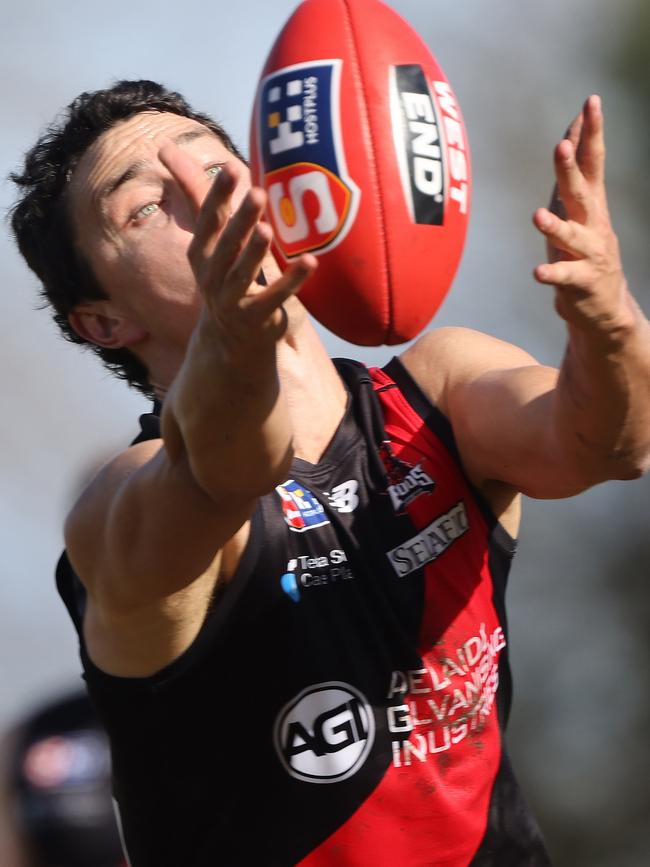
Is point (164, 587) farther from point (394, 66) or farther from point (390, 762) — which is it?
point (394, 66)

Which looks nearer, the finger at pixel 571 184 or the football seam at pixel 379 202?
the finger at pixel 571 184

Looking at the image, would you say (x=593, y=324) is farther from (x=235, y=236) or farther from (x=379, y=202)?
(x=235, y=236)

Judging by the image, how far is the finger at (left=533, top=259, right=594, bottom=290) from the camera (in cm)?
198

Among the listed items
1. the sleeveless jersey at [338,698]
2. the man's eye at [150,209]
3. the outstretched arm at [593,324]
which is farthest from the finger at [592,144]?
the man's eye at [150,209]

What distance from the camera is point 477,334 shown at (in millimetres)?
2861

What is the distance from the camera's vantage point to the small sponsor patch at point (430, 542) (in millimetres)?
2559

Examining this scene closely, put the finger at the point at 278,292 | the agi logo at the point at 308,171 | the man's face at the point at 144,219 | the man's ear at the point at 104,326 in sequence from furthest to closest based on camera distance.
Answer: the man's ear at the point at 104,326 → the man's face at the point at 144,219 → the agi logo at the point at 308,171 → the finger at the point at 278,292

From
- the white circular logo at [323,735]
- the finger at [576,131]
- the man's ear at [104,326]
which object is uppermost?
the finger at [576,131]

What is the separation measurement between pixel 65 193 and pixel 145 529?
1.18m

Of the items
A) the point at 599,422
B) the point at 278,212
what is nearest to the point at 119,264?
the point at 278,212

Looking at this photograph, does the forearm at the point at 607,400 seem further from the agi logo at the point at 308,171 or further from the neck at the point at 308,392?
the neck at the point at 308,392

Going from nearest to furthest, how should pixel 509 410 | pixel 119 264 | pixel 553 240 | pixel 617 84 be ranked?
pixel 553 240 < pixel 509 410 < pixel 119 264 < pixel 617 84

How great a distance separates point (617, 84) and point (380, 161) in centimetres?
687

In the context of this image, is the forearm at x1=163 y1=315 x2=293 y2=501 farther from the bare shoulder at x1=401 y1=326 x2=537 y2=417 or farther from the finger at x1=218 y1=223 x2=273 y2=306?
the bare shoulder at x1=401 y1=326 x2=537 y2=417
